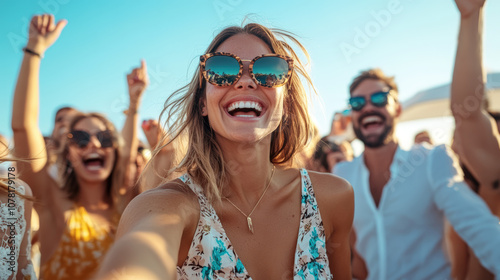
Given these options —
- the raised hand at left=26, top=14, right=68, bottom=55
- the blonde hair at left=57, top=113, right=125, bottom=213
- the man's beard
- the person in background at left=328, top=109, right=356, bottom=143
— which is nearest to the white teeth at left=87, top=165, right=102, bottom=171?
the blonde hair at left=57, top=113, right=125, bottom=213

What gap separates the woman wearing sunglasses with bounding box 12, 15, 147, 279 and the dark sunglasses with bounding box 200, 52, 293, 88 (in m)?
1.05

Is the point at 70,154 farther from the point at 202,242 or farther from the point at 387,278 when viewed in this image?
the point at 387,278

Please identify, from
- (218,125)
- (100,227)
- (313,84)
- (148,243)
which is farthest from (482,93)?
(100,227)

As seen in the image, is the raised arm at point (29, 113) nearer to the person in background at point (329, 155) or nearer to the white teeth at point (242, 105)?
the white teeth at point (242, 105)

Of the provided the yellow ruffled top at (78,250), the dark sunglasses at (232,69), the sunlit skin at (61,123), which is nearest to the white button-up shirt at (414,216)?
the dark sunglasses at (232,69)

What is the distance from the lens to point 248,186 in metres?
2.14

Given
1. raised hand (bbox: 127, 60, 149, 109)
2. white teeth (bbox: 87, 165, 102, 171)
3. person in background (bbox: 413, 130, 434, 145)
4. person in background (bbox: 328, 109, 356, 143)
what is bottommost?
white teeth (bbox: 87, 165, 102, 171)

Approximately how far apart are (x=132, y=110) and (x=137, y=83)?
310 mm

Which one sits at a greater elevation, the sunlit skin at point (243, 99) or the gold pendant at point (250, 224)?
the sunlit skin at point (243, 99)

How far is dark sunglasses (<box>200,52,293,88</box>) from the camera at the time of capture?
2039 mm

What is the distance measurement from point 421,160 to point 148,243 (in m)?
2.77

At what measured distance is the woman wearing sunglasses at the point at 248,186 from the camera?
5.67ft

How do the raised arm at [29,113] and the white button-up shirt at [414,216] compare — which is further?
the white button-up shirt at [414,216]

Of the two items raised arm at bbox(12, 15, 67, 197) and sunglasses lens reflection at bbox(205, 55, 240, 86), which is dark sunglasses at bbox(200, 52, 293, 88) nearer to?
sunglasses lens reflection at bbox(205, 55, 240, 86)
